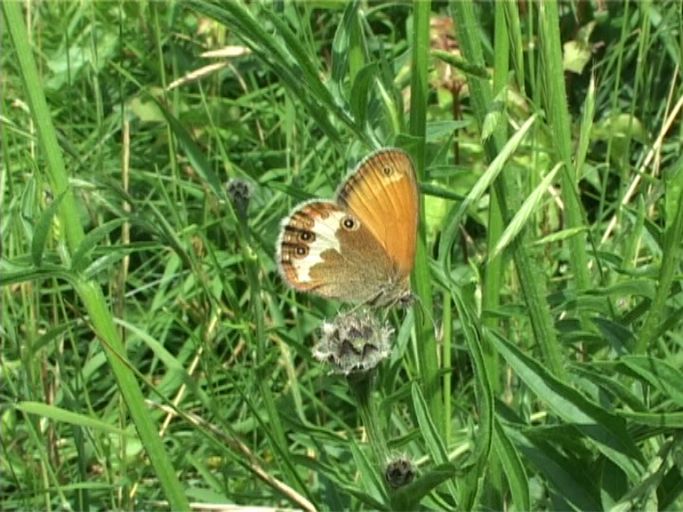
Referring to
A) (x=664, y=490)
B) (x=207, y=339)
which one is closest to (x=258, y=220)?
(x=207, y=339)

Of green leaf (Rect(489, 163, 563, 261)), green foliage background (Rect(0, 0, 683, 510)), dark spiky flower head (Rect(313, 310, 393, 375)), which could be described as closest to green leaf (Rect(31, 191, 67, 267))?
green foliage background (Rect(0, 0, 683, 510))

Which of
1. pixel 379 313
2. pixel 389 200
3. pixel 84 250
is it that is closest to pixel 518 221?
pixel 389 200

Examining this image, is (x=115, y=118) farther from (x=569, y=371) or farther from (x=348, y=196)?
(x=569, y=371)

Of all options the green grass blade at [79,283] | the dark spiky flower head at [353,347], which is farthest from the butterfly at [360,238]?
the green grass blade at [79,283]

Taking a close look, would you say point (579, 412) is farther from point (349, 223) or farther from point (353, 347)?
point (349, 223)

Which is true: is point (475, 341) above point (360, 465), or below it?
above

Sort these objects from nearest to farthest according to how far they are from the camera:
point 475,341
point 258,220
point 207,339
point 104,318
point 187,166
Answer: point 475,341, point 104,318, point 207,339, point 258,220, point 187,166

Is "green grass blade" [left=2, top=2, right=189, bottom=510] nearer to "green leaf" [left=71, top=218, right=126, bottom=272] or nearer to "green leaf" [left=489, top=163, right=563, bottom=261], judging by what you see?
"green leaf" [left=71, top=218, right=126, bottom=272]
